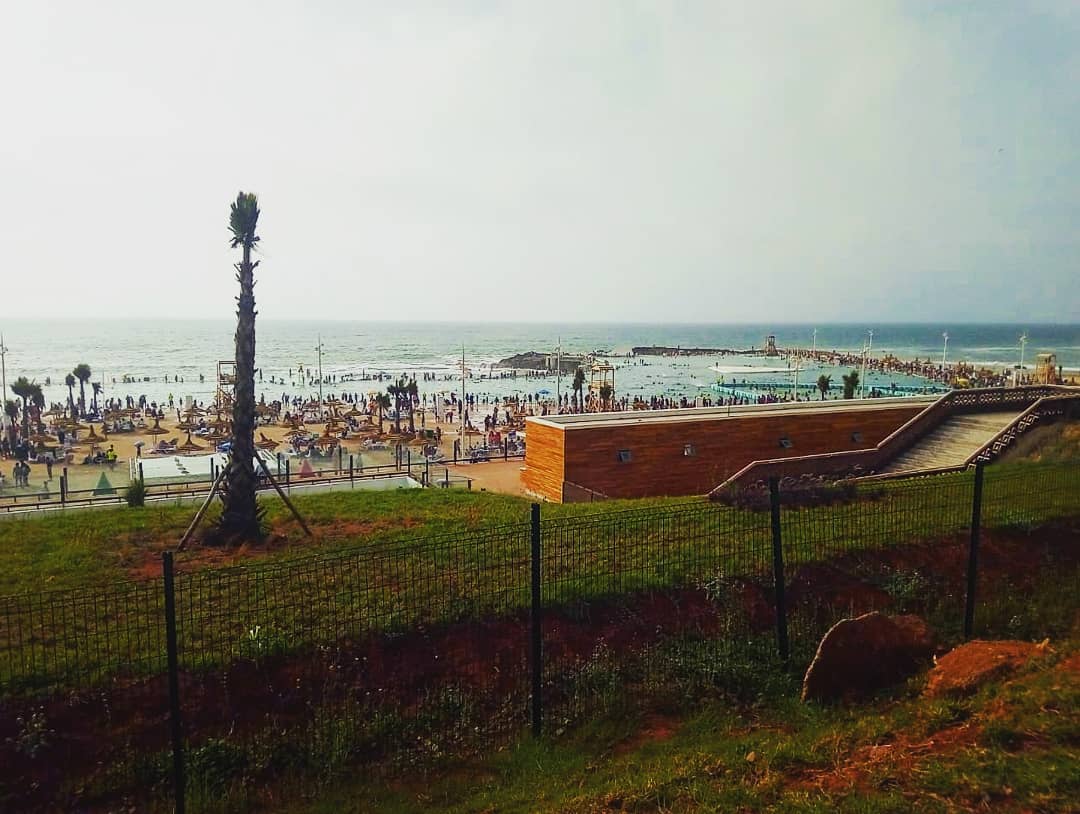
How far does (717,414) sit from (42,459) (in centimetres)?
2704

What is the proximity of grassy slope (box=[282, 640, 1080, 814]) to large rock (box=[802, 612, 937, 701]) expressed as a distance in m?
0.23

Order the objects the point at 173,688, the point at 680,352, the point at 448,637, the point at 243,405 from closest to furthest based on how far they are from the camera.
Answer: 1. the point at 173,688
2. the point at 448,637
3. the point at 243,405
4. the point at 680,352

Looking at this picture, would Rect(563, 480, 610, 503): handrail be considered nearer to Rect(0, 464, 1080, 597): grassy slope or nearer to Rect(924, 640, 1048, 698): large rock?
Rect(0, 464, 1080, 597): grassy slope

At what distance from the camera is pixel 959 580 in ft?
27.7

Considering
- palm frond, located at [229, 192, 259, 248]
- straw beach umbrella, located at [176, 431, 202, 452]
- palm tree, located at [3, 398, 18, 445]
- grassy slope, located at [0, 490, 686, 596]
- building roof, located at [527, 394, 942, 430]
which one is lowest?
straw beach umbrella, located at [176, 431, 202, 452]

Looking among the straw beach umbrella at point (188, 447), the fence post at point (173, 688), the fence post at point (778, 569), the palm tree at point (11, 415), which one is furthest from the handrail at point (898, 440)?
Result: the palm tree at point (11, 415)

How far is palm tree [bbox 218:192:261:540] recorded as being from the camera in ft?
36.0

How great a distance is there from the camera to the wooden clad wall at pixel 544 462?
61.0 feet

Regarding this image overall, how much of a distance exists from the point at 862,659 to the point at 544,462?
13.7 metres

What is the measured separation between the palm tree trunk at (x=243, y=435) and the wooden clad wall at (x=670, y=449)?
28.4ft

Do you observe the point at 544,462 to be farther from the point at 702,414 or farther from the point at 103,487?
the point at 103,487

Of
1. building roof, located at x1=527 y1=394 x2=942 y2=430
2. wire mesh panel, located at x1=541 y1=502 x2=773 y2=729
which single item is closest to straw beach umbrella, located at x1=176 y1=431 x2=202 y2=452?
building roof, located at x1=527 y1=394 x2=942 y2=430

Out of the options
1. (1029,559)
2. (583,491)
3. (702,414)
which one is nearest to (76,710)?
(1029,559)

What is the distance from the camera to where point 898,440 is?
19.4m
